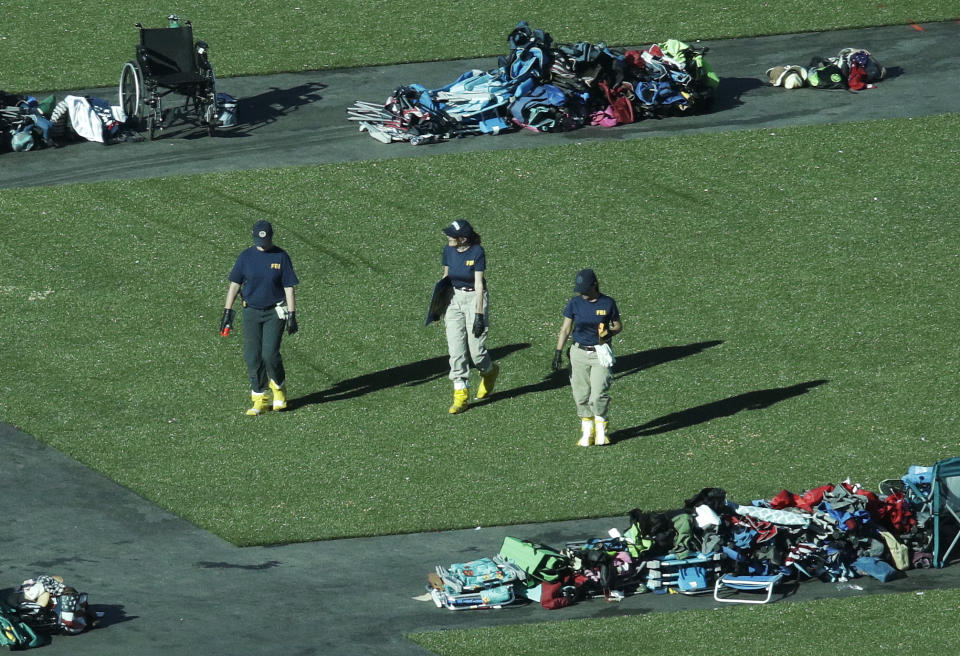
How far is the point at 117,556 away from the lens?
647 inches

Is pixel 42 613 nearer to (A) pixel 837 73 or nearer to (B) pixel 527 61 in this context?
(B) pixel 527 61

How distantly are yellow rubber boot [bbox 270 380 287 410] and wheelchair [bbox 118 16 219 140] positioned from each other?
380 inches

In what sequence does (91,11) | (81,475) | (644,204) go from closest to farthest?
(81,475) < (644,204) < (91,11)

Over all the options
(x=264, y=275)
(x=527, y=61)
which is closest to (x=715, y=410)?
(x=264, y=275)

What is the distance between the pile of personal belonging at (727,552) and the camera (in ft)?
50.9

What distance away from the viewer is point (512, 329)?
872 inches

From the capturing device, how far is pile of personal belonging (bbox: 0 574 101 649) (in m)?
14.1

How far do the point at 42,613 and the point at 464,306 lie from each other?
7.04 meters

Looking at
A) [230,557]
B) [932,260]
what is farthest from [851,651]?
[932,260]

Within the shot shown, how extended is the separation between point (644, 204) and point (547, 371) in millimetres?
5773

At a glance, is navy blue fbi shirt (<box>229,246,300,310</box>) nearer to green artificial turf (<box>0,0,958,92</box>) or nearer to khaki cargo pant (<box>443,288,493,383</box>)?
khaki cargo pant (<box>443,288,493,383</box>)

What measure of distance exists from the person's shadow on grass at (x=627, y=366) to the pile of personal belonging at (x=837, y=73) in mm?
10036

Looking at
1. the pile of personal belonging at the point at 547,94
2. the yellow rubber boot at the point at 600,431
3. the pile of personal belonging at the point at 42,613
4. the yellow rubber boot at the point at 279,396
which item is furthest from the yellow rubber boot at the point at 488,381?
the pile of personal belonging at the point at 547,94

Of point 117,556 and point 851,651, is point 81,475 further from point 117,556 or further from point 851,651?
point 851,651
